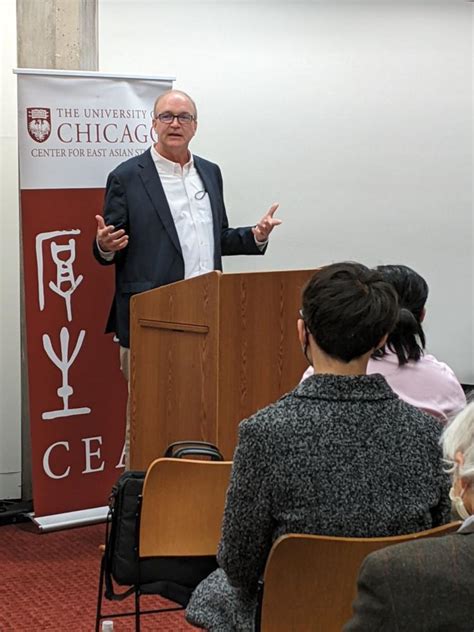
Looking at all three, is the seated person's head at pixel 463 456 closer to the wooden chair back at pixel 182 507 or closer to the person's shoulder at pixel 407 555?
the person's shoulder at pixel 407 555

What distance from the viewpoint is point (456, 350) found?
5.97 m

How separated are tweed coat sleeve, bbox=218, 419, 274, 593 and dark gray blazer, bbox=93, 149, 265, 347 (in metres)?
2.20

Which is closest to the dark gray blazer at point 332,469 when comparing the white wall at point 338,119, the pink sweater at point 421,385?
the pink sweater at point 421,385

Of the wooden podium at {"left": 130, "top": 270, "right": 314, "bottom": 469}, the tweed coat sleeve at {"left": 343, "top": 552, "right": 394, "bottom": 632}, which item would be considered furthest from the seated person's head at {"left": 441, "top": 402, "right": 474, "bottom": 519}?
the wooden podium at {"left": 130, "top": 270, "right": 314, "bottom": 469}

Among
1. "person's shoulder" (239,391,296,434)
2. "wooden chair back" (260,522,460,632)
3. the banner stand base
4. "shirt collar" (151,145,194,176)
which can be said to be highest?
"shirt collar" (151,145,194,176)

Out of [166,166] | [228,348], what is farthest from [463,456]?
[166,166]

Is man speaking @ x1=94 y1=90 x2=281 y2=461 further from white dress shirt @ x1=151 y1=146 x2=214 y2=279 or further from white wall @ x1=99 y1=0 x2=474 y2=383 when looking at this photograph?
white wall @ x1=99 y1=0 x2=474 y2=383

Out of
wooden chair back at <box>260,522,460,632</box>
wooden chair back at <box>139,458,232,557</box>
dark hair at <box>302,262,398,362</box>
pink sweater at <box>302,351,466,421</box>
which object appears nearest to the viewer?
wooden chair back at <box>260,522,460,632</box>

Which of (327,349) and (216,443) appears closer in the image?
(327,349)

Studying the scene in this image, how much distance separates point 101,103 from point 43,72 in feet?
0.90

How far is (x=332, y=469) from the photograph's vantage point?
6.15 feet

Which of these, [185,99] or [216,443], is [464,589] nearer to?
[216,443]

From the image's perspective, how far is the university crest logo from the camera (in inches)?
164

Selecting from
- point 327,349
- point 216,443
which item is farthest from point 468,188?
point 327,349
